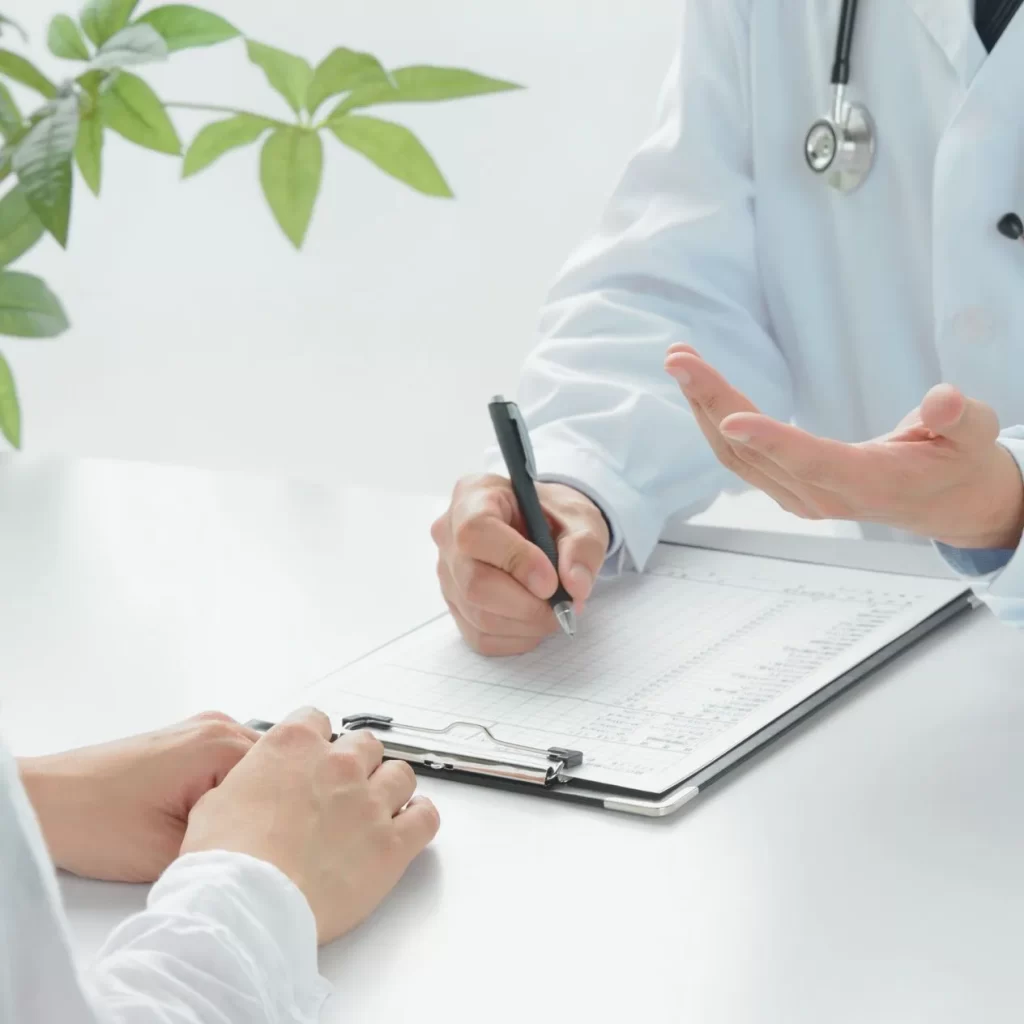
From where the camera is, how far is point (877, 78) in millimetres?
1108

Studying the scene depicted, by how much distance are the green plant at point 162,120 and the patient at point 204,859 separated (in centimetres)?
17

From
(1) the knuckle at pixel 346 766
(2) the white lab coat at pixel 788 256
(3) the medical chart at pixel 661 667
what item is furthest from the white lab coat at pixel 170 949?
(2) the white lab coat at pixel 788 256

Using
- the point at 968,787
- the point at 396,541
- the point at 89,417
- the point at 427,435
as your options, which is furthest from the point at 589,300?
the point at 89,417

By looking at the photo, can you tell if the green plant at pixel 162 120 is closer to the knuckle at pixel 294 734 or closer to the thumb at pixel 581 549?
the knuckle at pixel 294 734

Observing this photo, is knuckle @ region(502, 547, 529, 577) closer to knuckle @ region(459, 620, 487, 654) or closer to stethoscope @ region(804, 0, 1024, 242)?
knuckle @ region(459, 620, 487, 654)

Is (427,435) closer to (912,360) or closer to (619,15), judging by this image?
(619,15)

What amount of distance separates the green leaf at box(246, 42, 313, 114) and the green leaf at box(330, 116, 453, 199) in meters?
0.01

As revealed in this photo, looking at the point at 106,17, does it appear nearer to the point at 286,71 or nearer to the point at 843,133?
the point at 286,71

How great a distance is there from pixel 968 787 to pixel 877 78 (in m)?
0.67

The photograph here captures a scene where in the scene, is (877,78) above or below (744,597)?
above

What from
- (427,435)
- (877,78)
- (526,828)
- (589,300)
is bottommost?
(427,435)

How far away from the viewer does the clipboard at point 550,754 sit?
0.65 metres

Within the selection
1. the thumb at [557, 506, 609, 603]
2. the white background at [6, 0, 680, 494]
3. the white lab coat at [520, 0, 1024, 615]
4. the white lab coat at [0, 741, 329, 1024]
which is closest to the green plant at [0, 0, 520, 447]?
the white lab coat at [0, 741, 329, 1024]

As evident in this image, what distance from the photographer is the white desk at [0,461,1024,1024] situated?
51cm
